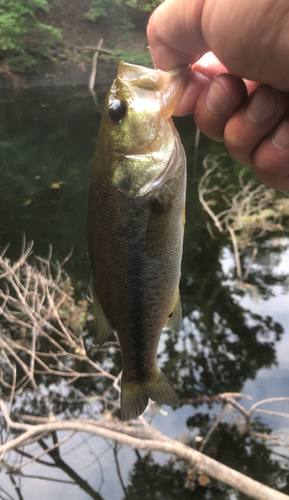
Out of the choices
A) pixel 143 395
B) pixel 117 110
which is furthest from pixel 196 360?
pixel 117 110

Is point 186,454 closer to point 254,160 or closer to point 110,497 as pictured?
point 110,497

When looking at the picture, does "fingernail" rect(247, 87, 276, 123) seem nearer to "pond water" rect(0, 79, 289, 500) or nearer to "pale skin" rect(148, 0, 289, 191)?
"pale skin" rect(148, 0, 289, 191)

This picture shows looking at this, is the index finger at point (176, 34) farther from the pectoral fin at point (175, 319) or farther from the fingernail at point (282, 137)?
the pectoral fin at point (175, 319)

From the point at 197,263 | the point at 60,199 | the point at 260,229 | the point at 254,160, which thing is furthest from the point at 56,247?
the point at 254,160

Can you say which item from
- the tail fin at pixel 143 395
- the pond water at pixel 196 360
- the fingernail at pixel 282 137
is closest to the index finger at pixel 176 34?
the fingernail at pixel 282 137

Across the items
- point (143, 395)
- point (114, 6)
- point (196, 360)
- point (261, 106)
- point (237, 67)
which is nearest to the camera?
point (237, 67)

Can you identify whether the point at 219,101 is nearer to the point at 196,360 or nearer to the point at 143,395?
the point at 143,395

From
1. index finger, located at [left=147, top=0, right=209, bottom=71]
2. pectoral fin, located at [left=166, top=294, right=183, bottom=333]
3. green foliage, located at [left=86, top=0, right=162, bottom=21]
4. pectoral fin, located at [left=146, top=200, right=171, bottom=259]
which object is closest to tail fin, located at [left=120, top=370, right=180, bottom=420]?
pectoral fin, located at [left=166, top=294, right=183, bottom=333]

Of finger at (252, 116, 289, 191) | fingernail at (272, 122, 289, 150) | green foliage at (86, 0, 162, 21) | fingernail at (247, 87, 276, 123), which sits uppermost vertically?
fingernail at (247, 87, 276, 123)
